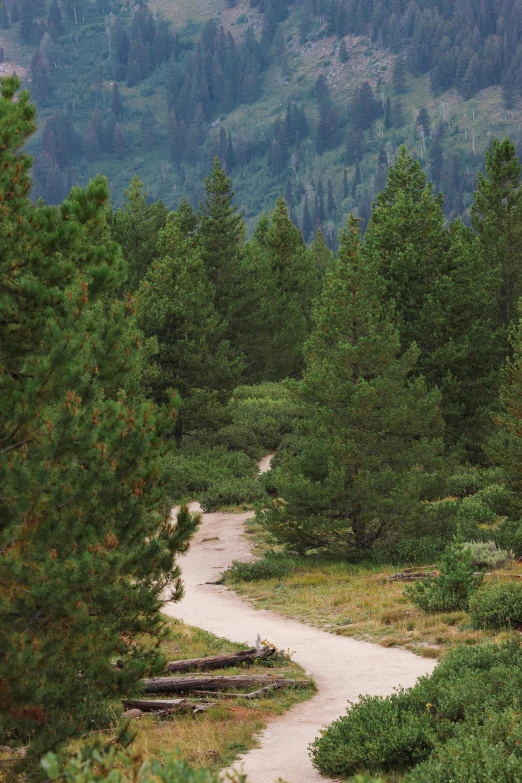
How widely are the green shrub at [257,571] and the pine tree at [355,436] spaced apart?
78cm

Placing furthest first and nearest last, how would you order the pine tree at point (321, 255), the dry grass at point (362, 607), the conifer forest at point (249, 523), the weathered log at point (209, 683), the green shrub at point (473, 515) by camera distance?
the pine tree at point (321, 255) → the green shrub at point (473, 515) → the dry grass at point (362, 607) → the weathered log at point (209, 683) → the conifer forest at point (249, 523)

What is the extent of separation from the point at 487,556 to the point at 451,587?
140 inches

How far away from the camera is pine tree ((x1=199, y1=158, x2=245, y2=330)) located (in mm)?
48500

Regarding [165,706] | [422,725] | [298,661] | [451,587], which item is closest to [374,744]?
[422,725]

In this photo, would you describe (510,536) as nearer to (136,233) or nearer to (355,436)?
(355,436)

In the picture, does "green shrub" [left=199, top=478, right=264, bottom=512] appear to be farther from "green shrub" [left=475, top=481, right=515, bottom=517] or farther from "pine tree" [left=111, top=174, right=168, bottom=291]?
"pine tree" [left=111, top=174, right=168, bottom=291]

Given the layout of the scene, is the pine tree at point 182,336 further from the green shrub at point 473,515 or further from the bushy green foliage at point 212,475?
the green shrub at point 473,515

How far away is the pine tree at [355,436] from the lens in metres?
22.7

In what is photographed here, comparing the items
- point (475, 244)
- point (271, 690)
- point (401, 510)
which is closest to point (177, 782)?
point (271, 690)

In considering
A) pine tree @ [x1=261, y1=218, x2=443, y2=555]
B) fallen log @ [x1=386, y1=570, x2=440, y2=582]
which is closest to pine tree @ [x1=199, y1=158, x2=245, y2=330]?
pine tree @ [x1=261, y1=218, x2=443, y2=555]

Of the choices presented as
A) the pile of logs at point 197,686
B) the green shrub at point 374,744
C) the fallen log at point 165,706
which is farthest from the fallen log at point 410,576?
the green shrub at point 374,744

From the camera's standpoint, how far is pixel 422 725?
1059 centimetres

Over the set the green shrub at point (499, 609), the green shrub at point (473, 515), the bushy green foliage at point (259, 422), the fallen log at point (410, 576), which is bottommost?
the bushy green foliage at point (259, 422)

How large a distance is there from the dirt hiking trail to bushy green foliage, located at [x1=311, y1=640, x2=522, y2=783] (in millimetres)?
474
